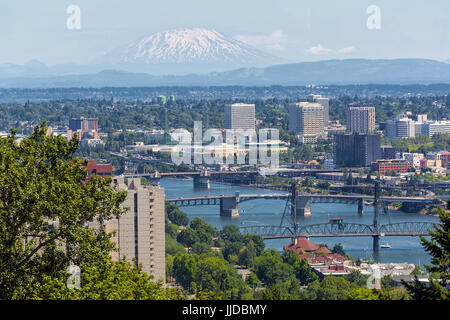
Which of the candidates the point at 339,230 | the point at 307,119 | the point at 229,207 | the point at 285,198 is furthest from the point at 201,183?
the point at 307,119

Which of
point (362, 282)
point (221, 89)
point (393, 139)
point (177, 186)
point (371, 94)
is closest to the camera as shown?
point (362, 282)

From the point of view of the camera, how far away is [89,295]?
143 inches

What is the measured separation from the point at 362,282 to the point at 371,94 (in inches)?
2444

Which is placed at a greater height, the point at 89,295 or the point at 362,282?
the point at 89,295

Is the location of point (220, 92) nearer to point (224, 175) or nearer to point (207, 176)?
point (224, 175)

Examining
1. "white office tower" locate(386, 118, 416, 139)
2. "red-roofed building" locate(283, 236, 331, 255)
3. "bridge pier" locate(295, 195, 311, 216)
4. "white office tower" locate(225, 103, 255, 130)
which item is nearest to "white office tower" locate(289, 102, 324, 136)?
"white office tower" locate(225, 103, 255, 130)

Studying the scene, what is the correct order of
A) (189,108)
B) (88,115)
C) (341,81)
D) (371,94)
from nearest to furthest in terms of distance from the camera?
(88,115) < (189,108) < (371,94) < (341,81)

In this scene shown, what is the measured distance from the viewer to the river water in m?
13.6

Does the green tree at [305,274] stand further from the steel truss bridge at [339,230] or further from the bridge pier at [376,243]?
the steel truss bridge at [339,230]

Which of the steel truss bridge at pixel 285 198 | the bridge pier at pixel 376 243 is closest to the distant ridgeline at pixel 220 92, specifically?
the steel truss bridge at pixel 285 198

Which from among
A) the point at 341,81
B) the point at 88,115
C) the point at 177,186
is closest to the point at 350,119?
the point at 88,115

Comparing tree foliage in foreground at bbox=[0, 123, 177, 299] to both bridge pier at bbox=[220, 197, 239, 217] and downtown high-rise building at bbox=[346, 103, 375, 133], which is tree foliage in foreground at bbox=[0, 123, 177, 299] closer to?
bridge pier at bbox=[220, 197, 239, 217]

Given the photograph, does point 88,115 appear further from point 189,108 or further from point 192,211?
point 192,211
